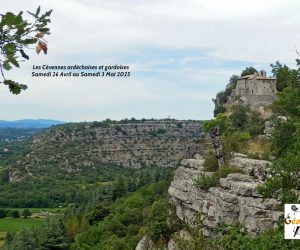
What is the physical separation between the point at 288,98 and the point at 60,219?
32.7 meters

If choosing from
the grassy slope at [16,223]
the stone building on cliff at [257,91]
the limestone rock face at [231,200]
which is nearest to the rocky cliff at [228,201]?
the limestone rock face at [231,200]

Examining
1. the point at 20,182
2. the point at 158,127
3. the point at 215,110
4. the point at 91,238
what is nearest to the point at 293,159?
the point at 91,238

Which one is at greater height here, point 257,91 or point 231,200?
point 257,91

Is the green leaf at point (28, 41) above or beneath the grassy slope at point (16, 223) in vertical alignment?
above

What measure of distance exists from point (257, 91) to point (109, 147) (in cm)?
7828

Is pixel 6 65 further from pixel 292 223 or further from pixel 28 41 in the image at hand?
pixel 292 223

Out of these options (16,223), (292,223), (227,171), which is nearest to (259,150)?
(227,171)

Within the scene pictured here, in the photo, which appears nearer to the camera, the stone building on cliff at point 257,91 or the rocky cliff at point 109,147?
the stone building on cliff at point 257,91

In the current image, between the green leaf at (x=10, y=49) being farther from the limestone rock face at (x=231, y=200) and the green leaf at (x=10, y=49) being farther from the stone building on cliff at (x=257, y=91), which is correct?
the stone building on cliff at (x=257, y=91)

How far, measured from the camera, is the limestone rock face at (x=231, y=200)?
17406 millimetres

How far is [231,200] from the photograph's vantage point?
19266mm

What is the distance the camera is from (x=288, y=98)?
2075 centimetres

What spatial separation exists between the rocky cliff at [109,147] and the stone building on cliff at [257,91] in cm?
5024

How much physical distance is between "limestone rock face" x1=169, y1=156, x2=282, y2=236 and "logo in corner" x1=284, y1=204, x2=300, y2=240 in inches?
139
